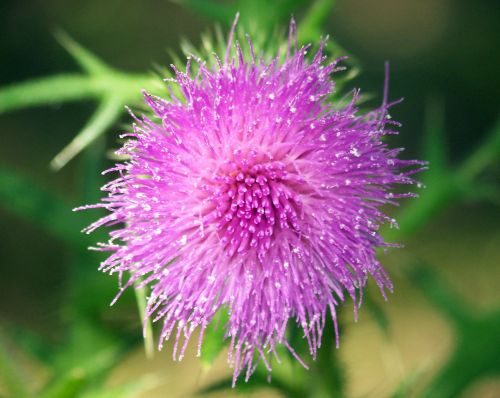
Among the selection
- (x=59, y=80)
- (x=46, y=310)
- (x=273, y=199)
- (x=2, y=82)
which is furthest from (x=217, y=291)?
(x=2, y=82)

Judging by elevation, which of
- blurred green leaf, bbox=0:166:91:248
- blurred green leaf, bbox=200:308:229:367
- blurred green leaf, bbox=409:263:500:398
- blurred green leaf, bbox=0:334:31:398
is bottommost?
blurred green leaf, bbox=409:263:500:398

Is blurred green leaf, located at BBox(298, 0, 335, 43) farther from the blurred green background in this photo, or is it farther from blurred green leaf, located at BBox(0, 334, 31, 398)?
blurred green leaf, located at BBox(0, 334, 31, 398)

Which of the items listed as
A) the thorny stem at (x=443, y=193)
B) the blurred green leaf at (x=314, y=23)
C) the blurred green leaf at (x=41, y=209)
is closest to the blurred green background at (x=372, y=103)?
the thorny stem at (x=443, y=193)

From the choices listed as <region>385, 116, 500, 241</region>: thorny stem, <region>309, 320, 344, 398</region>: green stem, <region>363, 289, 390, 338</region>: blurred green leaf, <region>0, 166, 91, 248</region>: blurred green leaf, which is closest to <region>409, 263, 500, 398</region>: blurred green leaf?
<region>385, 116, 500, 241</region>: thorny stem

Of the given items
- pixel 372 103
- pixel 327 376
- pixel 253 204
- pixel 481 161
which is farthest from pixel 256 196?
pixel 372 103

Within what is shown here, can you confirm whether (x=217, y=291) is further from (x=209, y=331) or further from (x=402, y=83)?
(x=402, y=83)

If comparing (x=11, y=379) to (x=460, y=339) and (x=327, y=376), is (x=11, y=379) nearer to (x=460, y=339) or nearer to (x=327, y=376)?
(x=327, y=376)
